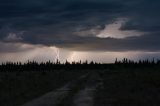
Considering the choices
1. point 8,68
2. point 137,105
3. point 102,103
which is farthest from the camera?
point 8,68

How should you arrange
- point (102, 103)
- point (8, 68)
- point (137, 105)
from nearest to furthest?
1. point (137, 105)
2. point (102, 103)
3. point (8, 68)

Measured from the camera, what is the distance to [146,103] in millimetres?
28062

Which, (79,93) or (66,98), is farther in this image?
(79,93)

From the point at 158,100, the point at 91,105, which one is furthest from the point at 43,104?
the point at 158,100

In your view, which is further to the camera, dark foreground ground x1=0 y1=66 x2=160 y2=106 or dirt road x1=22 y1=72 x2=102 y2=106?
dark foreground ground x1=0 y1=66 x2=160 y2=106

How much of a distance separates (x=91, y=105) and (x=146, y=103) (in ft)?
10.0

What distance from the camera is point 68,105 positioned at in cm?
2733

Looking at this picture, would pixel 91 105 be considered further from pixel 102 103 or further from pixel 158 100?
pixel 158 100

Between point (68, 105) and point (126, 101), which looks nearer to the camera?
point (68, 105)

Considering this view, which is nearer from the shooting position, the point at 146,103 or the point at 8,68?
the point at 146,103

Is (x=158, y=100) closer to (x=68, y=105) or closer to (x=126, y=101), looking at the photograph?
(x=126, y=101)

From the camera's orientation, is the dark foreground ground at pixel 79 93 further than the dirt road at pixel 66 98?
Yes

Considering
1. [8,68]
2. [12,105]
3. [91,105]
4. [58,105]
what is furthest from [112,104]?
[8,68]

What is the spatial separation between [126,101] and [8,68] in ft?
563
